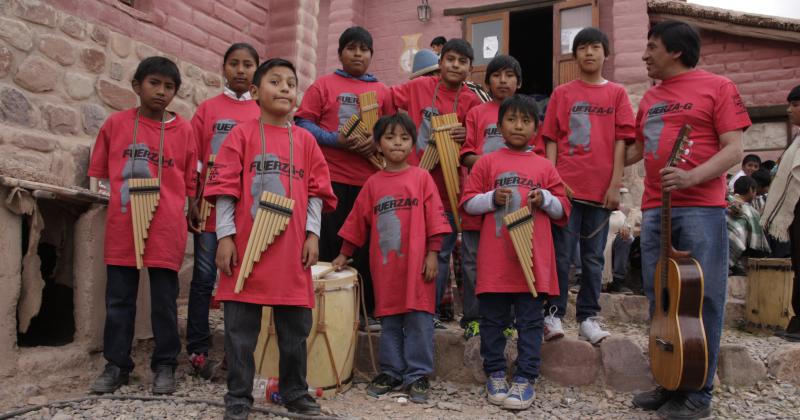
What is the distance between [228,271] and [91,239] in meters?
1.40

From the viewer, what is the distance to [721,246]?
275 cm

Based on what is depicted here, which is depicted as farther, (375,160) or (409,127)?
(375,160)

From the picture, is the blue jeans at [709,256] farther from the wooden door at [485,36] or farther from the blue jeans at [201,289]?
the wooden door at [485,36]

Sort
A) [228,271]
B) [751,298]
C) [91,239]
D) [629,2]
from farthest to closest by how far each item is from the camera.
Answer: [629,2] < [751,298] < [91,239] < [228,271]

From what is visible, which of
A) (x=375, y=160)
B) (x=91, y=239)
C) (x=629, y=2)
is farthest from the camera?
(x=629, y=2)

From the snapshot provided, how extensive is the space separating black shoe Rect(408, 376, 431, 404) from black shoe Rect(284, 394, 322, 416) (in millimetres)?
545

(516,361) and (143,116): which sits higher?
(143,116)

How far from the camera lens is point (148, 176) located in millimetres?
3182

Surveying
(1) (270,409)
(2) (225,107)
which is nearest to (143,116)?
(2) (225,107)

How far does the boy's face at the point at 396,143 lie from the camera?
326cm

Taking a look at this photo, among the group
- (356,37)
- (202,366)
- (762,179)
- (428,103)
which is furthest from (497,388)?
(762,179)

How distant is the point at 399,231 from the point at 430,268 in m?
0.26

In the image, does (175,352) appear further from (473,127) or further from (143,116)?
(473,127)

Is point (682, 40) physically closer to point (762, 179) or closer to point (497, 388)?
point (497, 388)
